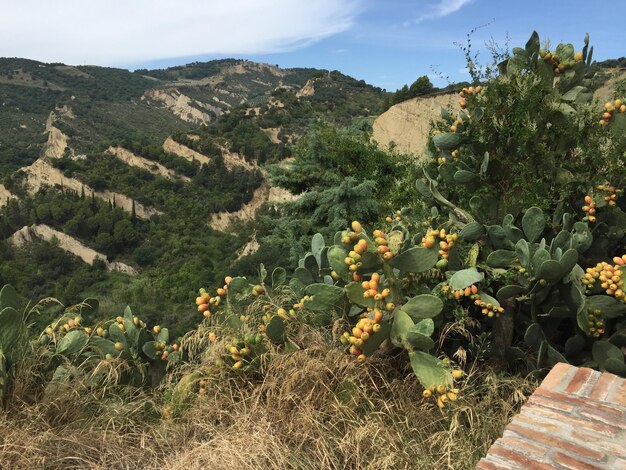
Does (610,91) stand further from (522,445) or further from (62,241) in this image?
(62,241)

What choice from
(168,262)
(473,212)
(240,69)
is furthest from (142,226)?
(240,69)

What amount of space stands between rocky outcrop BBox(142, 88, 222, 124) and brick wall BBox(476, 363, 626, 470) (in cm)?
10907

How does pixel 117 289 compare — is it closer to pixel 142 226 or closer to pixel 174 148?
pixel 142 226

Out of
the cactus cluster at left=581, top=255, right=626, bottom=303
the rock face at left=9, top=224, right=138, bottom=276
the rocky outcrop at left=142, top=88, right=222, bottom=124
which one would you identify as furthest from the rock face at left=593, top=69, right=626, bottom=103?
the rocky outcrop at left=142, top=88, right=222, bottom=124

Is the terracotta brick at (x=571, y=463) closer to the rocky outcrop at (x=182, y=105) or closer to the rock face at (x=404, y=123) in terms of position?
the rock face at (x=404, y=123)

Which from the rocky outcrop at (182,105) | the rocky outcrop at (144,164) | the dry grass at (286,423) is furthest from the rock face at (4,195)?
the dry grass at (286,423)

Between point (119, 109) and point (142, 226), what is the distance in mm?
56642

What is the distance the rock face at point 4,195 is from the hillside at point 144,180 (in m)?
0.15

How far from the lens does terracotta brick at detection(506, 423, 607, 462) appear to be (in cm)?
140

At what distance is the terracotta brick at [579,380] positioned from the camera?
1.75 meters

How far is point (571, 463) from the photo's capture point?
137 centimetres

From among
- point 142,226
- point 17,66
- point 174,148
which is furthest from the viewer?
point 17,66

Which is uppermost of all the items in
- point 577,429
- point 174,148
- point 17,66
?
point 17,66

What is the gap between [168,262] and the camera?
136 feet
